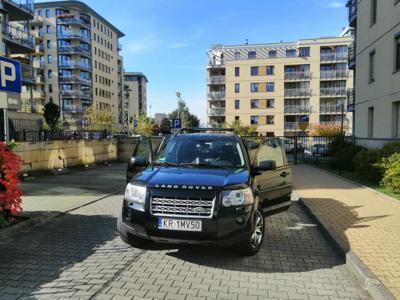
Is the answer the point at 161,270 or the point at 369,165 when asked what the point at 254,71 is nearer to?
the point at 369,165

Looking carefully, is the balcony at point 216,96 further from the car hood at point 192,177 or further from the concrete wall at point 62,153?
the car hood at point 192,177

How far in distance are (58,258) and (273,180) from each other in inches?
153

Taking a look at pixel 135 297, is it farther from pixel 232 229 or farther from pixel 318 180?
pixel 318 180

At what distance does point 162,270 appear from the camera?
5.22 meters

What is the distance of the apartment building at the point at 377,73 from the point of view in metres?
17.8

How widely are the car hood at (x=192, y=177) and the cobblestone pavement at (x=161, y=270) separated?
1.04 metres

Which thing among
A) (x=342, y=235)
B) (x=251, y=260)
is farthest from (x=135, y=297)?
(x=342, y=235)

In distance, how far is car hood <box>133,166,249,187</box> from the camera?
5.27 meters

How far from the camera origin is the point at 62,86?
270 ft

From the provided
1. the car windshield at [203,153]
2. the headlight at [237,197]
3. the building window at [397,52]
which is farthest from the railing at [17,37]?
the headlight at [237,197]

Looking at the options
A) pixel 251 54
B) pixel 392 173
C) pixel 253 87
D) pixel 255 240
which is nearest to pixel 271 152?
pixel 255 240

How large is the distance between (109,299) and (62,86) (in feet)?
276

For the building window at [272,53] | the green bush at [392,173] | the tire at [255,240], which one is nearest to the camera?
the tire at [255,240]

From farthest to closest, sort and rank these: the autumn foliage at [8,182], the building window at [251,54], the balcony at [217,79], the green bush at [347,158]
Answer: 1. the balcony at [217,79]
2. the building window at [251,54]
3. the green bush at [347,158]
4. the autumn foliage at [8,182]
